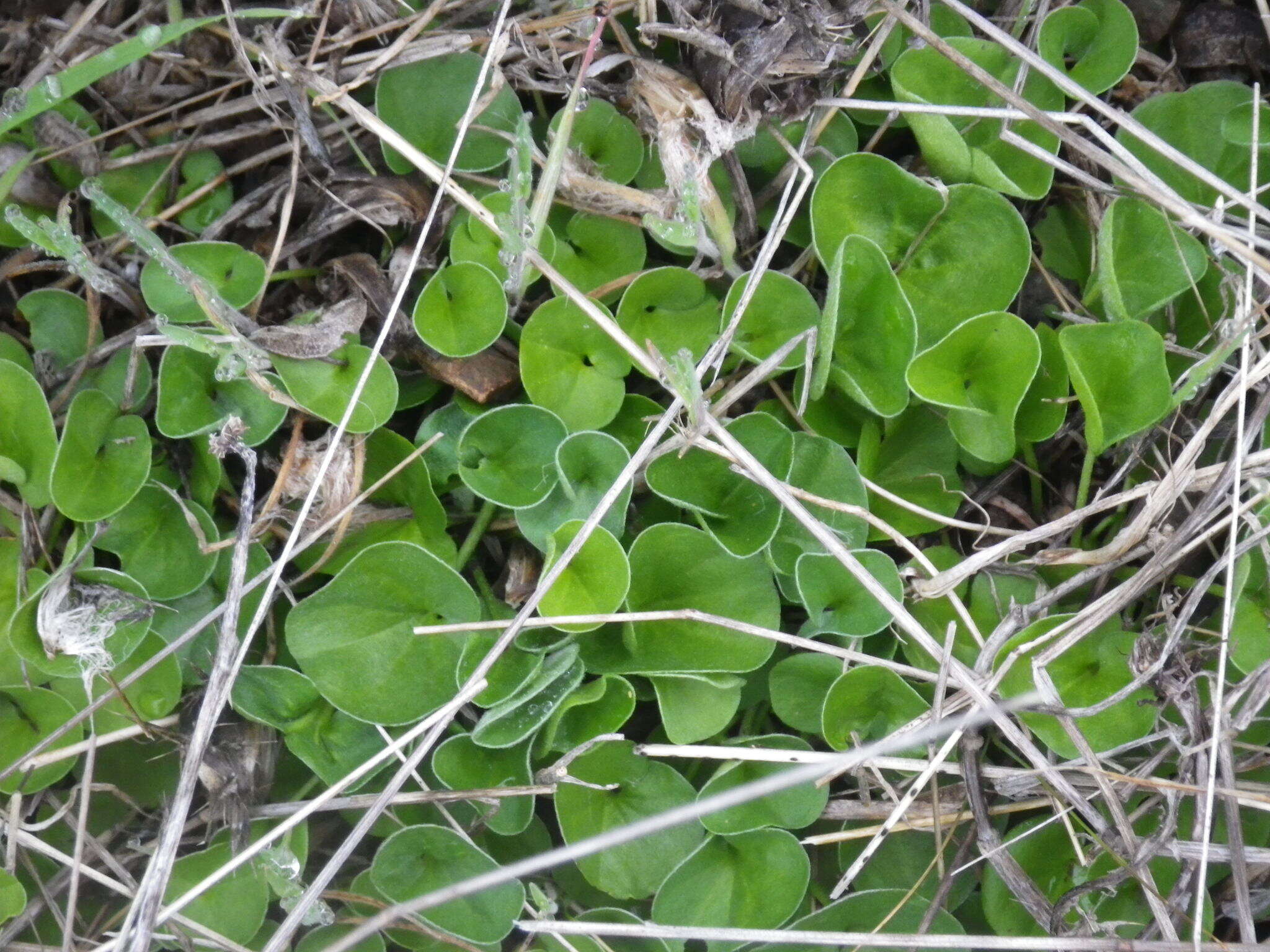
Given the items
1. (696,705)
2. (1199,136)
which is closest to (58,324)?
(696,705)

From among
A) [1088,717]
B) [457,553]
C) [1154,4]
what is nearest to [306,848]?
[457,553]

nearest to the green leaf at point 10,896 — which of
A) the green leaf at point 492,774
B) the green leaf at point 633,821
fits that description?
the green leaf at point 492,774

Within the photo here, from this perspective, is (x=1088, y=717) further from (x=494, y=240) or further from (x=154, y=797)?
(x=154, y=797)

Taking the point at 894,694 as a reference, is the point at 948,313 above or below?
above

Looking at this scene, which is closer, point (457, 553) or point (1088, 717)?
point (1088, 717)

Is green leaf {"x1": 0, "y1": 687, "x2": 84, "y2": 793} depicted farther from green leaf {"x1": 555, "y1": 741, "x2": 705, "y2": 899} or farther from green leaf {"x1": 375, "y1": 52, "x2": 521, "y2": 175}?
Answer: green leaf {"x1": 375, "y1": 52, "x2": 521, "y2": 175}

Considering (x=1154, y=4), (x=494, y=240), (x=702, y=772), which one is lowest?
(x=702, y=772)
